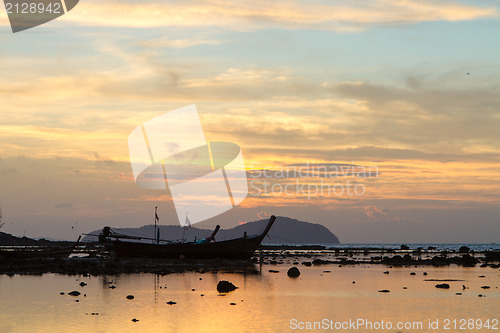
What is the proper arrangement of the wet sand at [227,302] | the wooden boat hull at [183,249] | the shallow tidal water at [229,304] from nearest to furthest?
1. the shallow tidal water at [229,304]
2. the wet sand at [227,302]
3. the wooden boat hull at [183,249]

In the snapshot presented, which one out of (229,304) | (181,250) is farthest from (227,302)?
(181,250)

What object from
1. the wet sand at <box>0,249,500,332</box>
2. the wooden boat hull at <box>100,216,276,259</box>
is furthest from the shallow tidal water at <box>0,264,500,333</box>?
the wooden boat hull at <box>100,216,276,259</box>

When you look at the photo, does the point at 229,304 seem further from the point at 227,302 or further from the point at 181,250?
the point at 181,250

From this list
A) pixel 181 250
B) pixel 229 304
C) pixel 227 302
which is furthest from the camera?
pixel 181 250

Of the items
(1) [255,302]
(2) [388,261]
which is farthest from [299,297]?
(2) [388,261]

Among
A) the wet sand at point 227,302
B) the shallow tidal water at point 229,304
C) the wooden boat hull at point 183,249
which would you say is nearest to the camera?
the shallow tidal water at point 229,304

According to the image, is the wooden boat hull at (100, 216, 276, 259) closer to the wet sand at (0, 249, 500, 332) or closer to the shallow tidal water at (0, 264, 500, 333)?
the wet sand at (0, 249, 500, 332)

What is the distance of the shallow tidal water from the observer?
25797mm

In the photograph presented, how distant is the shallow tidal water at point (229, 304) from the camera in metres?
25.8

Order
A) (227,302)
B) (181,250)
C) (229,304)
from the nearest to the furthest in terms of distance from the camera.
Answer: (229,304) → (227,302) → (181,250)

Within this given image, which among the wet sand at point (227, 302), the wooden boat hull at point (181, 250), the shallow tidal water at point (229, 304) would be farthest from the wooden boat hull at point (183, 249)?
the shallow tidal water at point (229, 304)

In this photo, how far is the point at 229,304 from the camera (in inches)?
1282

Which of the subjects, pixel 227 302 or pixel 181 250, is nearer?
pixel 227 302

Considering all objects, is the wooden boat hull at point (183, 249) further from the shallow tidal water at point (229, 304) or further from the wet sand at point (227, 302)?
the shallow tidal water at point (229, 304)
